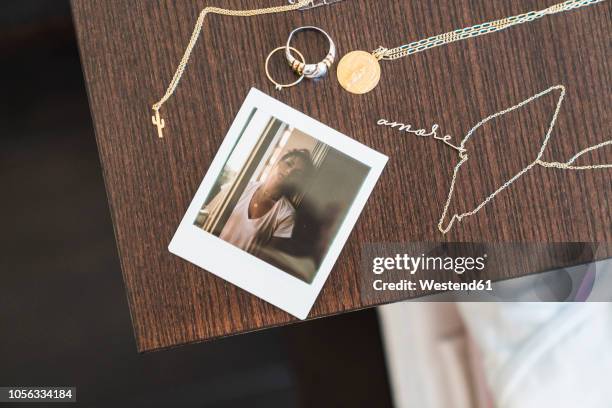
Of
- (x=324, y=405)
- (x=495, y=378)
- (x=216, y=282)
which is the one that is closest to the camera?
(x=216, y=282)

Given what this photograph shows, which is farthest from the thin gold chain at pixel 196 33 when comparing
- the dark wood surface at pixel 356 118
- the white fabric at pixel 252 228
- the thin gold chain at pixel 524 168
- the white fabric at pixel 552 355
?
the white fabric at pixel 552 355

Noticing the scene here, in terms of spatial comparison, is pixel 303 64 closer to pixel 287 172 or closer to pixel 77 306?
pixel 287 172

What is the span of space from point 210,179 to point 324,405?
1.87 ft

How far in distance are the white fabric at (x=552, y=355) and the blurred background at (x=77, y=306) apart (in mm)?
311

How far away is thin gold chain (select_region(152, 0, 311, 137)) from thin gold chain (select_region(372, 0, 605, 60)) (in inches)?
4.5

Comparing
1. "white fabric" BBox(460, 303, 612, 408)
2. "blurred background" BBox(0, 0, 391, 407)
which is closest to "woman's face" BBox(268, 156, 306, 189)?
"white fabric" BBox(460, 303, 612, 408)

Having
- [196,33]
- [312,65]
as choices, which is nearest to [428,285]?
[312,65]

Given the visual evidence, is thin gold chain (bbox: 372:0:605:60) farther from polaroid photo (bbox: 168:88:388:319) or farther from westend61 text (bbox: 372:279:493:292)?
westend61 text (bbox: 372:279:493:292)

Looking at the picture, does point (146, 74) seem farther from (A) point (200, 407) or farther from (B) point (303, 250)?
(A) point (200, 407)

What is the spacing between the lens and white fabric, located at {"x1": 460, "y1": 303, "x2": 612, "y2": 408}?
71 cm

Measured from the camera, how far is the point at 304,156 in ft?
2.12

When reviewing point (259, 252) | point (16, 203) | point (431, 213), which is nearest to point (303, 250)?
point (259, 252)

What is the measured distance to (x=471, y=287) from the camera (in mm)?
665

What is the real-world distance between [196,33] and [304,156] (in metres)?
0.18
